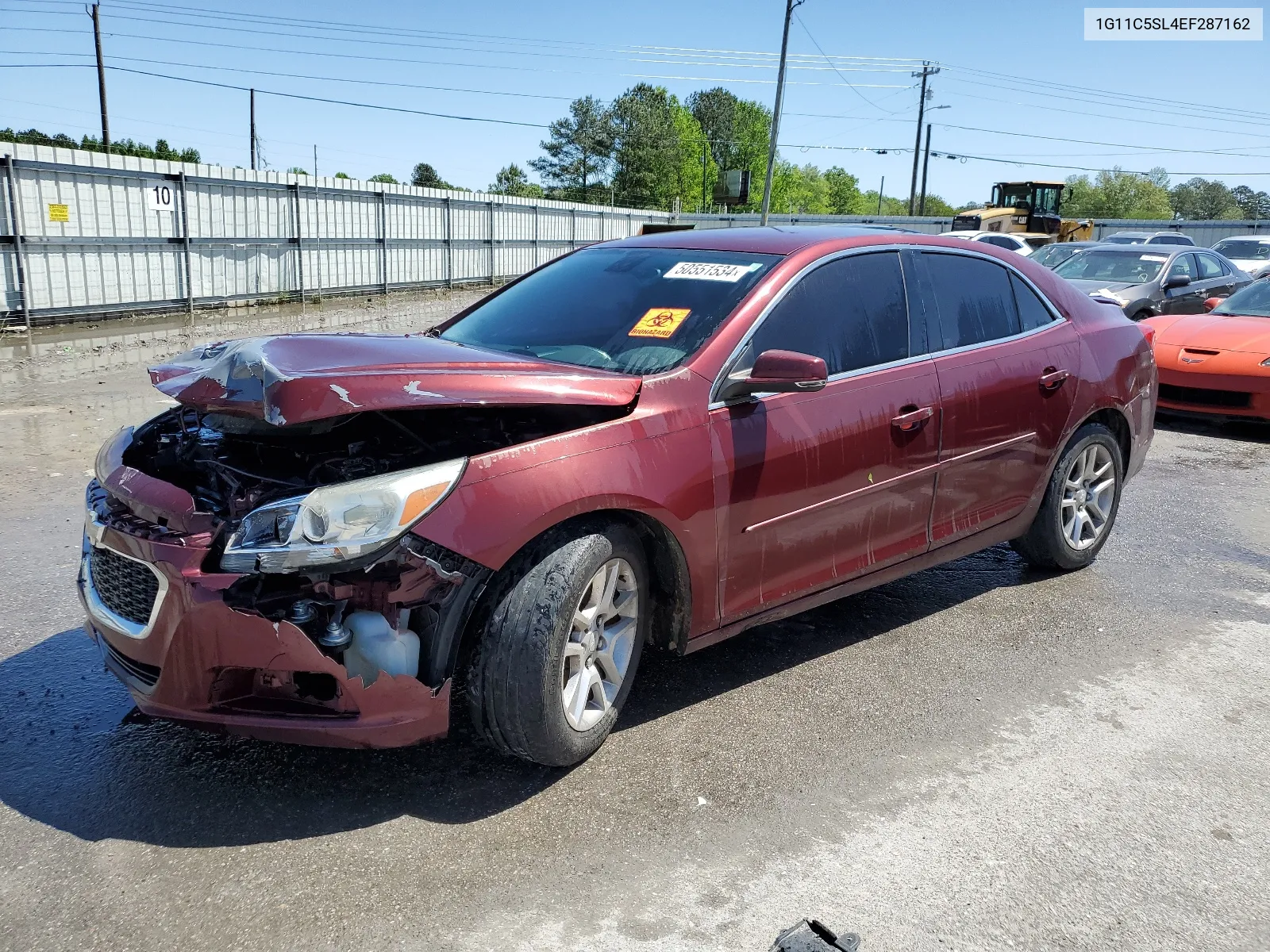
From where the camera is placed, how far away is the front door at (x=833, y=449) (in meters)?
3.39

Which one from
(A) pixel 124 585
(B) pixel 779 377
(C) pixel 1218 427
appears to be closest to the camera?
(A) pixel 124 585

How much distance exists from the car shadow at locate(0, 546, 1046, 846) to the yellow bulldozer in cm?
2972

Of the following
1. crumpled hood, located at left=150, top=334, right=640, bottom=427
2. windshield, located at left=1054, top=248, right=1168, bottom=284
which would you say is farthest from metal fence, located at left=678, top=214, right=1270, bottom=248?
crumpled hood, located at left=150, top=334, right=640, bottom=427

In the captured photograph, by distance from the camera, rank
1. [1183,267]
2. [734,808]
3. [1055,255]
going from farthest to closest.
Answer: [1055,255], [1183,267], [734,808]

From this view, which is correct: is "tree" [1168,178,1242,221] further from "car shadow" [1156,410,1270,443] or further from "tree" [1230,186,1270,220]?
"car shadow" [1156,410,1270,443]

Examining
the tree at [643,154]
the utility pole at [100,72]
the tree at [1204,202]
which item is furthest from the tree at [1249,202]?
the utility pole at [100,72]

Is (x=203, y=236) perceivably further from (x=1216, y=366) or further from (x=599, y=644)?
(x=599, y=644)

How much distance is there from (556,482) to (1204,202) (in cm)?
14355

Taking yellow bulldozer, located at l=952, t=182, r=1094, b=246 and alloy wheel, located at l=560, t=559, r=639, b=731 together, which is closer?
alloy wheel, located at l=560, t=559, r=639, b=731

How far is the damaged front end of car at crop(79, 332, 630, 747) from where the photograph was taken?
2590 millimetres

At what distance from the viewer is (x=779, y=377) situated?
10.7 ft

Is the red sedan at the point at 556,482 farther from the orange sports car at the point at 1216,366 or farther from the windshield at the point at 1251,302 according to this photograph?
the windshield at the point at 1251,302

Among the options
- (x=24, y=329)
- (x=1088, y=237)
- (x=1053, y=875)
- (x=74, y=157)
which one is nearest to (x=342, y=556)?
(x=1053, y=875)

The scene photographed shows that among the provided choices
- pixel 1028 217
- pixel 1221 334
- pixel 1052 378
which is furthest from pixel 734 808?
pixel 1028 217
